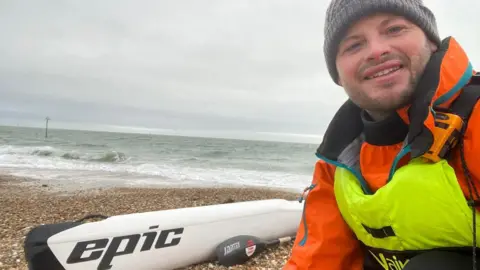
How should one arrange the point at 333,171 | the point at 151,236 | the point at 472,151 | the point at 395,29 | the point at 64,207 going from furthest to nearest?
1. the point at 64,207
2. the point at 151,236
3. the point at 333,171
4. the point at 395,29
5. the point at 472,151

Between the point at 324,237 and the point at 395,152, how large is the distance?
624 mm

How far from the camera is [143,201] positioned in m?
8.15

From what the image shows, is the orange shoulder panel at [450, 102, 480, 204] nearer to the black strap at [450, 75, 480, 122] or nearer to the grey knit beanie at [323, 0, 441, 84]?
the black strap at [450, 75, 480, 122]

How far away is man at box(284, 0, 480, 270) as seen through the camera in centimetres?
118

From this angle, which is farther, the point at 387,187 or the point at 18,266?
the point at 18,266

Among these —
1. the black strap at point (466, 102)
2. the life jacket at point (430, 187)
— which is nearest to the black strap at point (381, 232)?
the life jacket at point (430, 187)

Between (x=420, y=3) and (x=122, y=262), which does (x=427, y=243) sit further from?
(x=122, y=262)

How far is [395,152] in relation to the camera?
154 centimetres

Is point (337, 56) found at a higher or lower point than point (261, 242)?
higher

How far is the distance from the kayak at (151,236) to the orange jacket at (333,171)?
2395 millimetres

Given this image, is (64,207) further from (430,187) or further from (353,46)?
(430,187)

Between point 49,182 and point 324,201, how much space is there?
42.7ft

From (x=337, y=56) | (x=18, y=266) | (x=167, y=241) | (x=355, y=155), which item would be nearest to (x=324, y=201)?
(x=355, y=155)

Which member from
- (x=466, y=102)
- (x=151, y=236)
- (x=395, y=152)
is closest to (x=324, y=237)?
(x=395, y=152)
